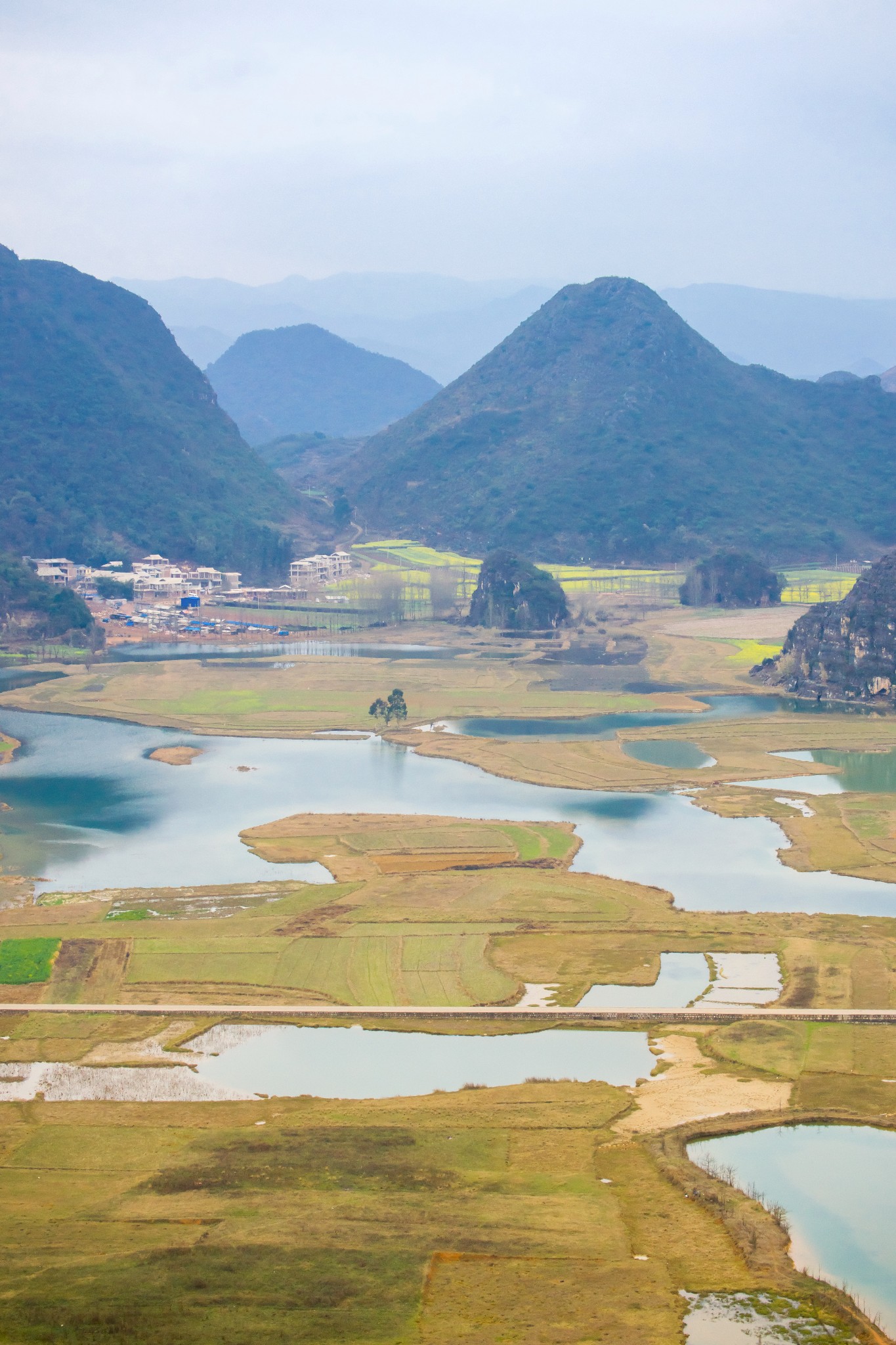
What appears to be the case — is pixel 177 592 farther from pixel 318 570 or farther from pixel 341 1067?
pixel 341 1067

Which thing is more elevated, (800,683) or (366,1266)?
(800,683)

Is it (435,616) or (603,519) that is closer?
(435,616)

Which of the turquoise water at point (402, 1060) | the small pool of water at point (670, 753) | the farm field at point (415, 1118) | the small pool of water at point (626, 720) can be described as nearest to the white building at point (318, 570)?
the small pool of water at point (626, 720)

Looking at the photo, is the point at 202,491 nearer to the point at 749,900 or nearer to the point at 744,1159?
the point at 749,900

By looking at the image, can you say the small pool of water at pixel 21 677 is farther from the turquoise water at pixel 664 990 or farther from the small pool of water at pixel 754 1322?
the small pool of water at pixel 754 1322

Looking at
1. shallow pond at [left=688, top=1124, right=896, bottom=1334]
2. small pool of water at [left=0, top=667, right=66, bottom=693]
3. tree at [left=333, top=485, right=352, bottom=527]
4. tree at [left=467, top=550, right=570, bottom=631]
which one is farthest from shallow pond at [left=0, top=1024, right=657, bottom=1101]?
tree at [left=333, top=485, right=352, bottom=527]

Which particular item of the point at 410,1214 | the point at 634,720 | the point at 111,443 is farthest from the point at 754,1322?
the point at 111,443

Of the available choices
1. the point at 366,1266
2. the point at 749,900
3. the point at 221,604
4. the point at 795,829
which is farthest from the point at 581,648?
the point at 366,1266
